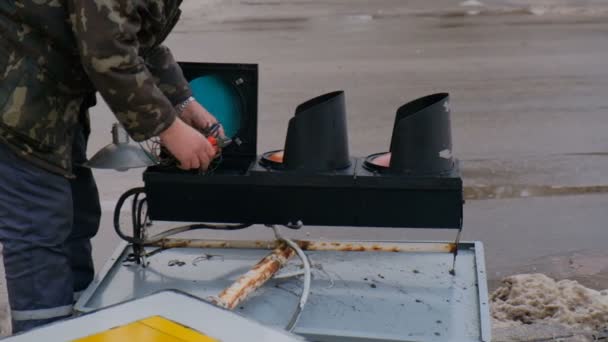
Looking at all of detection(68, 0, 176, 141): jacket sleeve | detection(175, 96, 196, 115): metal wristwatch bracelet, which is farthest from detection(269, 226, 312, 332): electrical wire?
detection(68, 0, 176, 141): jacket sleeve

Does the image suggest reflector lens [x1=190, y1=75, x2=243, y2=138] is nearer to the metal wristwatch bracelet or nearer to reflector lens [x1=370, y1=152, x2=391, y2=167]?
the metal wristwatch bracelet

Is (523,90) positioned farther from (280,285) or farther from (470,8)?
(470,8)

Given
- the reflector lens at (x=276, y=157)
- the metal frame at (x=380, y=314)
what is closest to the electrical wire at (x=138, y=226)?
the metal frame at (x=380, y=314)

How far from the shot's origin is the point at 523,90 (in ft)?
24.4

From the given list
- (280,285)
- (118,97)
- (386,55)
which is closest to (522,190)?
(280,285)

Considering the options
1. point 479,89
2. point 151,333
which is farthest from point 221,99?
point 479,89

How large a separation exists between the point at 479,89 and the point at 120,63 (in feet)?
18.6

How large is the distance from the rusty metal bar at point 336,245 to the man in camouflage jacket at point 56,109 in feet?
1.90

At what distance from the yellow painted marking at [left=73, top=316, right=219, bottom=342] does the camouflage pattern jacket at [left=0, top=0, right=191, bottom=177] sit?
1.06 metres

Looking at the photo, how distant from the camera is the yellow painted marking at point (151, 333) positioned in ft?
3.99

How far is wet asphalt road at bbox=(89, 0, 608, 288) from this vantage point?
4.39 m

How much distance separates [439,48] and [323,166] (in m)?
→ 7.27

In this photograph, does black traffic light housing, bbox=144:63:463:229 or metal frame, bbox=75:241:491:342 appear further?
black traffic light housing, bbox=144:63:463:229

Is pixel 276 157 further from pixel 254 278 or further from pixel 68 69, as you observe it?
pixel 68 69
